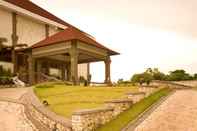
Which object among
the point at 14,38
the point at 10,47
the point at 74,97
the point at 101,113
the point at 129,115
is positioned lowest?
the point at 129,115

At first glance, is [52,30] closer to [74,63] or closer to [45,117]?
[74,63]

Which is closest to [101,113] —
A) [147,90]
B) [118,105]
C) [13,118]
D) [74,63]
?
[118,105]

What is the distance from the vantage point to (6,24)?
35594 mm

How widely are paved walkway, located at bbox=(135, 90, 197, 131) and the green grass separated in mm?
808

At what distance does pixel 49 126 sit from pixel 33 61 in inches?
794

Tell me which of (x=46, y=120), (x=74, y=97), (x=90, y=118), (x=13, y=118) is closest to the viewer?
(x=90, y=118)

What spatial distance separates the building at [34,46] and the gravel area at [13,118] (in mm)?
12355

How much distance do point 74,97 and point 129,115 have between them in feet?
16.1

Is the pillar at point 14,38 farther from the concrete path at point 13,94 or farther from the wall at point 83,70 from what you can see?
the wall at point 83,70

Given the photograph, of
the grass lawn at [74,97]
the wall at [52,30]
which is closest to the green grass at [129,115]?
the grass lawn at [74,97]

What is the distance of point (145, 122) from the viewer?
1584 cm

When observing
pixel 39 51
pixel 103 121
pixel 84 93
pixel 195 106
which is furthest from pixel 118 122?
pixel 39 51

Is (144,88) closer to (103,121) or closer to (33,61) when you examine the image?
(103,121)

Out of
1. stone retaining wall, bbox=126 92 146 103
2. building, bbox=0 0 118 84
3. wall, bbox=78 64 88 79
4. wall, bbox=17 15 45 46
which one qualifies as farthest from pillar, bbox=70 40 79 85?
wall, bbox=78 64 88 79
